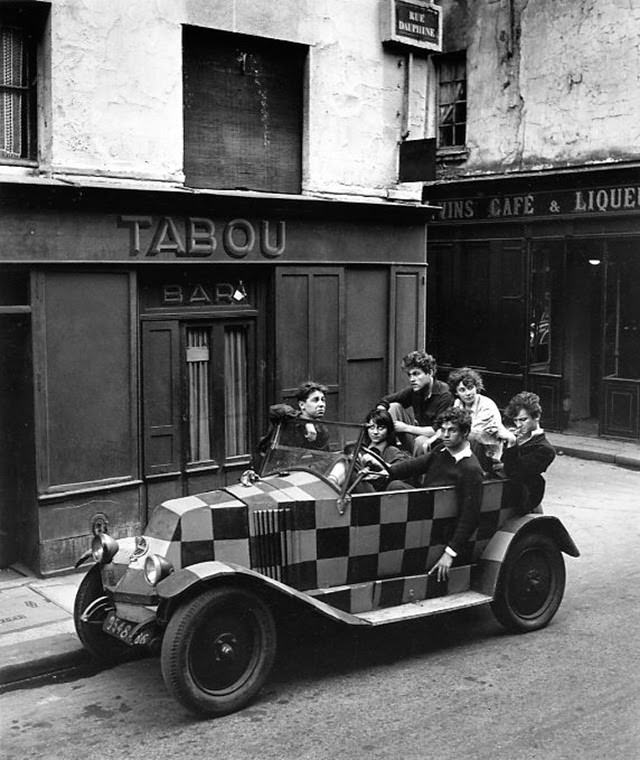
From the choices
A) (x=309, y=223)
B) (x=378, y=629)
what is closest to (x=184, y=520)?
(x=378, y=629)

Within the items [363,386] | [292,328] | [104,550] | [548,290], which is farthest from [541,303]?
[104,550]

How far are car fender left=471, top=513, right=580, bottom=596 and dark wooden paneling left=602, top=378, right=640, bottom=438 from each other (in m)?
8.43

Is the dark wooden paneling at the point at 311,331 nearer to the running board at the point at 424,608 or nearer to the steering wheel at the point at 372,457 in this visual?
the steering wheel at the point at 372,457

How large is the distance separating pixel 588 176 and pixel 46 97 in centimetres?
983

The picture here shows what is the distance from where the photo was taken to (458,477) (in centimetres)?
Result: 694

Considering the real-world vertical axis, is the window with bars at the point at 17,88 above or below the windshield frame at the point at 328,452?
above

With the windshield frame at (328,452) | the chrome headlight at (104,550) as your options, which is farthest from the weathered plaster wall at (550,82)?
the chrome headlight at (104,550)

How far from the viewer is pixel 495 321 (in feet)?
57.0

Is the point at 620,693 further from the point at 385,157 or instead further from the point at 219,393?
the point at 385,157

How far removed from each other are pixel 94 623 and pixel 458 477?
276 cm

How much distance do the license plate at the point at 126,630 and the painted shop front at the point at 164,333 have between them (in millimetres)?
2670

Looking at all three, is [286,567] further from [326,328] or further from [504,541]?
[326,328]

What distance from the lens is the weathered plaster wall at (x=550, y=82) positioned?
1535 centimetres


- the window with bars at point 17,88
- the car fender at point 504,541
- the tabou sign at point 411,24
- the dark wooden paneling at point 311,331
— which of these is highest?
the tabou sign at point 411,24
